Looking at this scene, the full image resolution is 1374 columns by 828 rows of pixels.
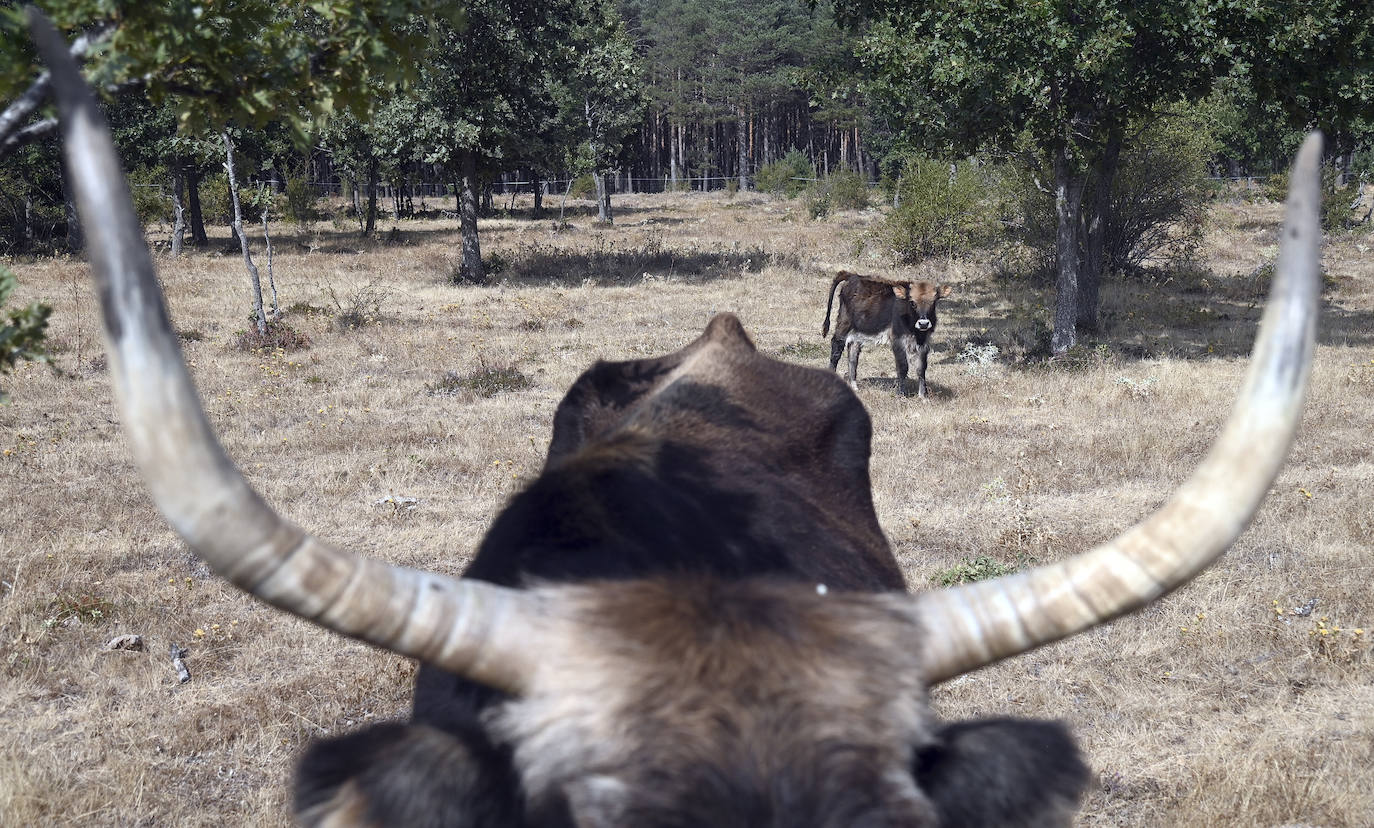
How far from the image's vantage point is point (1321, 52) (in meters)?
12.4

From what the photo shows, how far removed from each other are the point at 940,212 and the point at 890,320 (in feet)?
34.8

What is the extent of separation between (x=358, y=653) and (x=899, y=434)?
21.3 ft

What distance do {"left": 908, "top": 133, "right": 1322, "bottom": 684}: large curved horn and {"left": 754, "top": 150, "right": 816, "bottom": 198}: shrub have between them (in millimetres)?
53286

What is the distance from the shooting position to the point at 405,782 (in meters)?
1.73

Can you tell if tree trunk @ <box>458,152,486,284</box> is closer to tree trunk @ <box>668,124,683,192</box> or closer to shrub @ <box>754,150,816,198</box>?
shrub @ <box>754,150,816,198</box>

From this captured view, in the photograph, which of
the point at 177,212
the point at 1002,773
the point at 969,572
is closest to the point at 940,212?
the point at 969,572

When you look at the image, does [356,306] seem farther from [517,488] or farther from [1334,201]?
[1334,201]

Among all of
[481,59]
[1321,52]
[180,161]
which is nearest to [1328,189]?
[1321,52]

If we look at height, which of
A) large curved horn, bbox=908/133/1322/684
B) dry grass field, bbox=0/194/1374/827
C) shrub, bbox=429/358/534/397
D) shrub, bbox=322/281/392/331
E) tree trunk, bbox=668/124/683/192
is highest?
tree trunk, bbox=668/124/683/192

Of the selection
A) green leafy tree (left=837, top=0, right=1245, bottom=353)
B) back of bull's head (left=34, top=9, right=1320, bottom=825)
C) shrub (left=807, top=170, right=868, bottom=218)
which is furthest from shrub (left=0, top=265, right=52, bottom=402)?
shrub (left=807, top=170, right=868, bottom=218)

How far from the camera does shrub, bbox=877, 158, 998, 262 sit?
22.5 metres

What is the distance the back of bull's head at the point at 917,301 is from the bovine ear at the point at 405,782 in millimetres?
11705

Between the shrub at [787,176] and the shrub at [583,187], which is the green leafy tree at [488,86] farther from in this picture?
the shrub at [787,176]

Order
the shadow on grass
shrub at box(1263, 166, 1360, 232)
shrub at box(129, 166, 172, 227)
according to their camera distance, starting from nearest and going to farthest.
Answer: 1. the shadow on grass
2. shrub at box(1263, 166, 1360, 232)
3. shrub at box(129, 166, 172, 227)
